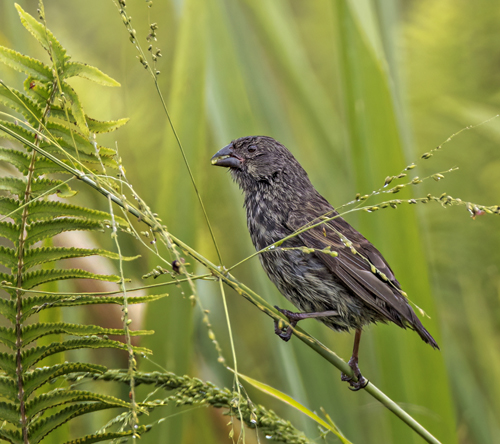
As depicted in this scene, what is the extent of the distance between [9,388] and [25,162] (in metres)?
0.48

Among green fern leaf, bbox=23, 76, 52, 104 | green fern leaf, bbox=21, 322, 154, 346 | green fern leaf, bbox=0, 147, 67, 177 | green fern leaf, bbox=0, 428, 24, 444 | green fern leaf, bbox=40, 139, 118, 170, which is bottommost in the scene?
green fern leaf, bbox=0, 428, 24, 444

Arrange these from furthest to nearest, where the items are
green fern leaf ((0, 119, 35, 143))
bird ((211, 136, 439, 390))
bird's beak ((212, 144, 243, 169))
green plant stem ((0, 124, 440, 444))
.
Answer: bird's beak ((212, 144, 243, 169)) → bird ((211, 136, 439, 390)) → green fern leaf ((0, 119, 35, 143)) → green plant stem ((0, 124, 440, 444))

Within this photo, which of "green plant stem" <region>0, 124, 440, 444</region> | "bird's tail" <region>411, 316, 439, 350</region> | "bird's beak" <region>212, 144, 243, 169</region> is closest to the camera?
"green plant stem" <region>0, 124, 440, 444</region>

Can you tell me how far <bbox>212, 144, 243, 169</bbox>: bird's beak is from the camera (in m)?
2.18

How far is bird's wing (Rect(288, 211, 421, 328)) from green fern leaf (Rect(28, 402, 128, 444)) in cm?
93

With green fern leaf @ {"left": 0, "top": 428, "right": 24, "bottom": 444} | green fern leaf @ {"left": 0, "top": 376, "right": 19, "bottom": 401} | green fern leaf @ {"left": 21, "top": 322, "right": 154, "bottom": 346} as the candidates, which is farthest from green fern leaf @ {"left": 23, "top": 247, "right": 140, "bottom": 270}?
green fern leaf @ {"left": 0, "top": 428, "right": 24, "bottom": 444}

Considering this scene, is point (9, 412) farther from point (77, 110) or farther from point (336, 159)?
point (336, 159)

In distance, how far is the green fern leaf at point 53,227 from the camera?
1.13 meters

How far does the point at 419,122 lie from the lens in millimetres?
3320

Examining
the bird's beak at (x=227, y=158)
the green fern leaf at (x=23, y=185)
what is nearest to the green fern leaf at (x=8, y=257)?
the green fern leaf at (x=23, y=185)

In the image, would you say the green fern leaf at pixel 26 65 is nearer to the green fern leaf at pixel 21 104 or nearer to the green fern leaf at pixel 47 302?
the green fern leaf at pixel 21 104

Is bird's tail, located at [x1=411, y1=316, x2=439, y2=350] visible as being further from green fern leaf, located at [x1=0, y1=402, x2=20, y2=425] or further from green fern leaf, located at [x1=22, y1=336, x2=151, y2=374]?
green fern leaf, located at [x1=0, y1=402, x2=20, y2=425]

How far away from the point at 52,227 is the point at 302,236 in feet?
3.35

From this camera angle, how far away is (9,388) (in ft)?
3.61
